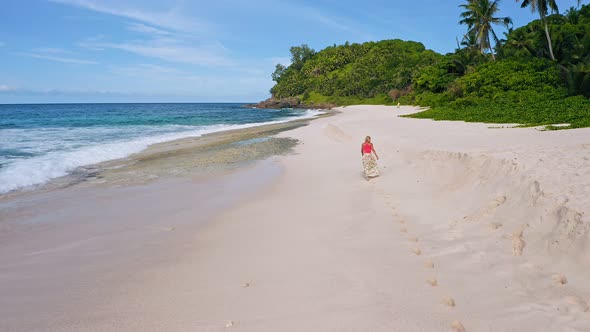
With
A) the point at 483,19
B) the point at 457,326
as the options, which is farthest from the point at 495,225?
the point at 483,19

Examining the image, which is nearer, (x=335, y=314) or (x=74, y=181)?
(x=335, y=314)

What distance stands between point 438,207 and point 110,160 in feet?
48.8

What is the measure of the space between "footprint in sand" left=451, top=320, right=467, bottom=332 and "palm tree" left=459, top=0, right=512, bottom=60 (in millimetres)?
42226

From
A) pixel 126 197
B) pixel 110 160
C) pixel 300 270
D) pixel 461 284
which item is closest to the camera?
pixel 461 284

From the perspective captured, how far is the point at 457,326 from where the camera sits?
356 centimetres

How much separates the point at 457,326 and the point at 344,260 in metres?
1.94

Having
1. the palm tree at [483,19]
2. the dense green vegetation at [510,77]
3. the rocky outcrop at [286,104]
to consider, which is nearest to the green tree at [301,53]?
the rocky outcrop at [286,104]

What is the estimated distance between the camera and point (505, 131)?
13.9 meters

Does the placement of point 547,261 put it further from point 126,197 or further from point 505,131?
point 505,131

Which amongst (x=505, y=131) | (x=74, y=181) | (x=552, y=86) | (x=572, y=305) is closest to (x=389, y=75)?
(x=552, y=86)

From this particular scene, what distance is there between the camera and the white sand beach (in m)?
3.86

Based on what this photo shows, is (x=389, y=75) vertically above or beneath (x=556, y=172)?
above

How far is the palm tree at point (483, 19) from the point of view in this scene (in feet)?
125

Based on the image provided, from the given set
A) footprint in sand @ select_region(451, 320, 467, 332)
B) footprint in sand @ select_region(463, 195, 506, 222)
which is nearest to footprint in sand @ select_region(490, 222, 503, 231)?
footprint in sand @ select_region(463, 195, 506, 222)
